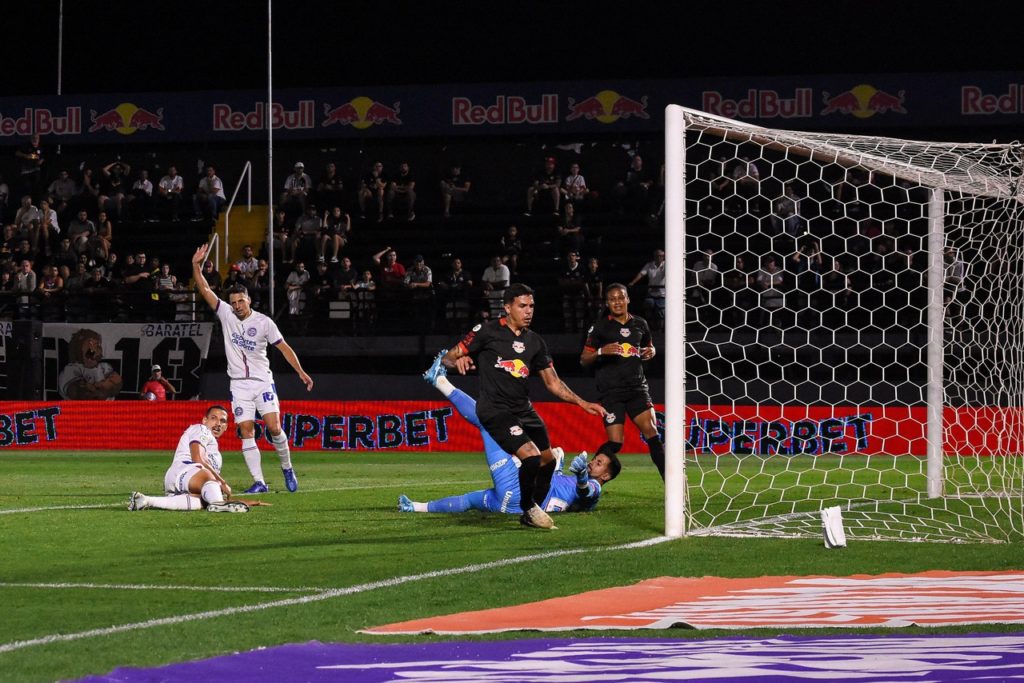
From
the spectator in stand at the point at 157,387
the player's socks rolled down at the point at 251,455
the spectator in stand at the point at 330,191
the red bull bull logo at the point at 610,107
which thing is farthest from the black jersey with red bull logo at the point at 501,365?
the red bull bull logo at the point at 610,107

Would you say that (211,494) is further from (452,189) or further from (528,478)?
(452,189)

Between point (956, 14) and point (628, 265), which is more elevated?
point (956, 14)

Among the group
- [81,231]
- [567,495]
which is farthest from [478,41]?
[567,495]

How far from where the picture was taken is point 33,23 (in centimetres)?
4272

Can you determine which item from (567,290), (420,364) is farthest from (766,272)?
(420,364)

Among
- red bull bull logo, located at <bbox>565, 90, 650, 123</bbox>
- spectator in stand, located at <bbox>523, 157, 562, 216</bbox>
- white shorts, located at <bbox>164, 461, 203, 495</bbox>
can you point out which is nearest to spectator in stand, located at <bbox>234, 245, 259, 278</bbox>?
spectator in stand, located at <bbox>523, 157, 562, 216</bbox>

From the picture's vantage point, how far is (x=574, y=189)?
31.2 meters

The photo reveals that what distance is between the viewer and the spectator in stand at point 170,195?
33562 millimetres

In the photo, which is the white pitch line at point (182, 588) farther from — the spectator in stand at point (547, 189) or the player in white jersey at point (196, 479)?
the spectator in stand at point (547, 189)

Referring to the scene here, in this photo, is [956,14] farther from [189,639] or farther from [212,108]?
[189,639]

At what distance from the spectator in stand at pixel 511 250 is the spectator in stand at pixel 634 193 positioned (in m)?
2.51

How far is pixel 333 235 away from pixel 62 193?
295 inches

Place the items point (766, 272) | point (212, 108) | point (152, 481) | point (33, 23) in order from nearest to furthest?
point (152, 481) → point (766, 272) → point (212, 108) → point (33, 23)

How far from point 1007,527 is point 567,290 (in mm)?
17175
